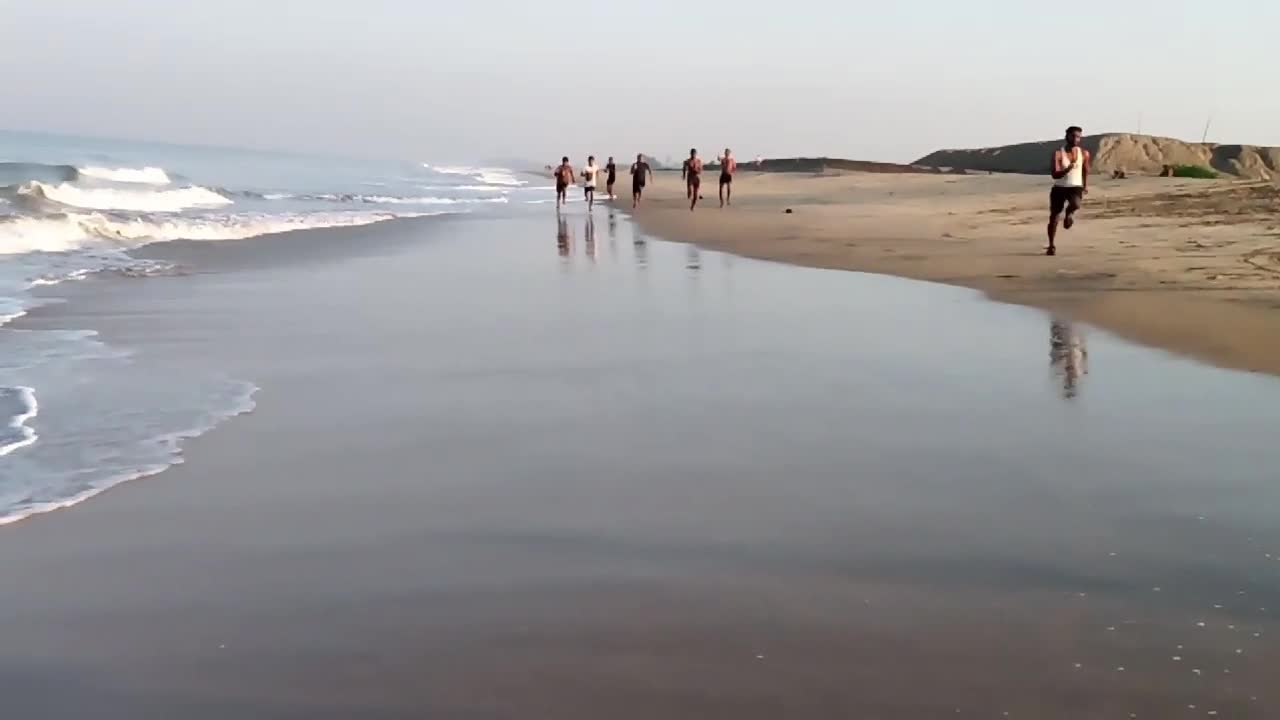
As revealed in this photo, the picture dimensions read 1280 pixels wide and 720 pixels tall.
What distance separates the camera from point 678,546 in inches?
162

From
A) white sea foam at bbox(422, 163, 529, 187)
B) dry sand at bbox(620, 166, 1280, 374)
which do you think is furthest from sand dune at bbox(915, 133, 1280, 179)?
white sea foam at bbox(422, 163, 529, 187)

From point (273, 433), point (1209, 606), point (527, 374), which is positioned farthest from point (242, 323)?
point (1209, 606)

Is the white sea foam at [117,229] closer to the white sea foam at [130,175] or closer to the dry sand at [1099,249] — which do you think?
the dry sand at [1099,249]

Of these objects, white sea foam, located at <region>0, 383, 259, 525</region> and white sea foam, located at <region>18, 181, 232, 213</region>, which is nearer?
white sea foam, located at <region>0, 383, 259, 525</region>

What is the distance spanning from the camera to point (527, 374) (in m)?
7.46

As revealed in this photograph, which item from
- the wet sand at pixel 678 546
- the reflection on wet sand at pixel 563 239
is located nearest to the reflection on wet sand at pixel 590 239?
the reflection on wet sand at pixel 563 239

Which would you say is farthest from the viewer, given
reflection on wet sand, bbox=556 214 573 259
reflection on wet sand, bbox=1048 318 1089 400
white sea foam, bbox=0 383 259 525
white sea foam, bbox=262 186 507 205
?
white sea foam, bbox=262 186 507 205

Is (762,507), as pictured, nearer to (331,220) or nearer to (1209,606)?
(1209,606)

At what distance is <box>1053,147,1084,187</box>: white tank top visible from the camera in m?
14.8

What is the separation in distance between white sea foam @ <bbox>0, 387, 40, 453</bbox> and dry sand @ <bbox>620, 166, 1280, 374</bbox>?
6.79 m

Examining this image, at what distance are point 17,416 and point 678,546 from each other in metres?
3.93

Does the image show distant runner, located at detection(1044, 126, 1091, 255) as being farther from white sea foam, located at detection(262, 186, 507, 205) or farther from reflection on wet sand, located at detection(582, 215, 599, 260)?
white sea foam, located at detection(262, 186, 507, 205)

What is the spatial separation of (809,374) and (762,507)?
2.89m

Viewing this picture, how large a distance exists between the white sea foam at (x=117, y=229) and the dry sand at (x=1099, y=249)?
7.54 metres
